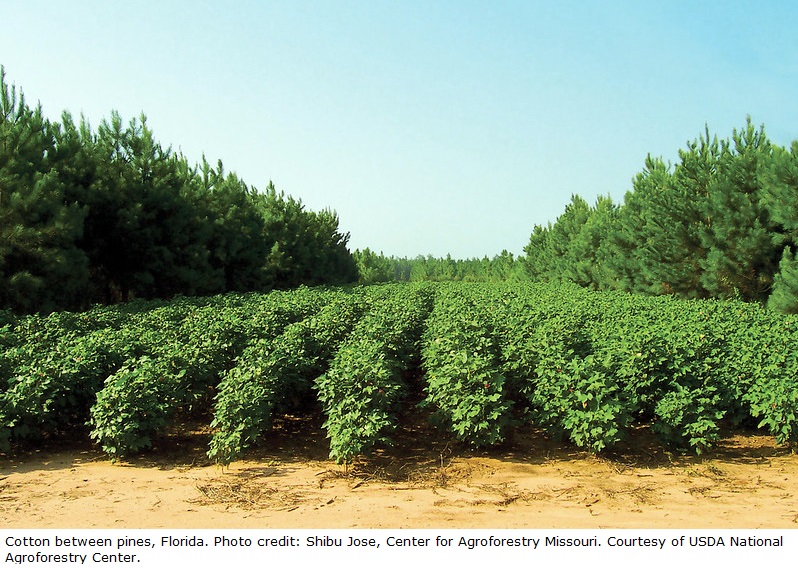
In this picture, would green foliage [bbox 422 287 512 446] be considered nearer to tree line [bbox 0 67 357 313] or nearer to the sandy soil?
the sandy soil

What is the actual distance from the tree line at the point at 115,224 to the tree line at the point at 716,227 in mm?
15395

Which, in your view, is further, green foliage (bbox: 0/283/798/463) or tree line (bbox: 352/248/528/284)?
tree line (bbox: 352/248/528/284)

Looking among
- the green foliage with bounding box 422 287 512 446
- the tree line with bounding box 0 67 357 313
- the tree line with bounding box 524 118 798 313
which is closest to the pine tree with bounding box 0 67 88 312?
the tree line with bounding box 0 67 357 313

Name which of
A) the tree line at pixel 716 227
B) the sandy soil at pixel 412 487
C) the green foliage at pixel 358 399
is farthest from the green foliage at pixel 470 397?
the tree line at pixel 716 227

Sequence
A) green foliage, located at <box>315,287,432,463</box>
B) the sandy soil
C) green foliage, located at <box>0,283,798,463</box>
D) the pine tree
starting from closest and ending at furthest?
1. the sandy soil
2. green foliage, located at <box>315,287,432,463</box>
3. green foliage, located at <box>0,283,798,463</box>
4. the pine tree

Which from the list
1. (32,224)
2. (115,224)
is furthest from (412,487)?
(115,224)

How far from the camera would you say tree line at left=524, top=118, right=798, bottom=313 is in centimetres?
1520

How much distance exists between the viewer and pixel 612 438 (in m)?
6.27

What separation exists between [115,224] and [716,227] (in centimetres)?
1754

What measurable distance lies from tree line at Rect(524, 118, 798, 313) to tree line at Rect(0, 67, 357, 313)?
1540cm

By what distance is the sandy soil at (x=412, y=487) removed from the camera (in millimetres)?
4949

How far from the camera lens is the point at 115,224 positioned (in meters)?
19.4

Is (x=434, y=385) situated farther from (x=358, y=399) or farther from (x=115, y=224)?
(x=115, y=224)

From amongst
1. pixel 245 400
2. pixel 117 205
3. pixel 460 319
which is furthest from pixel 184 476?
pixel 117 205
